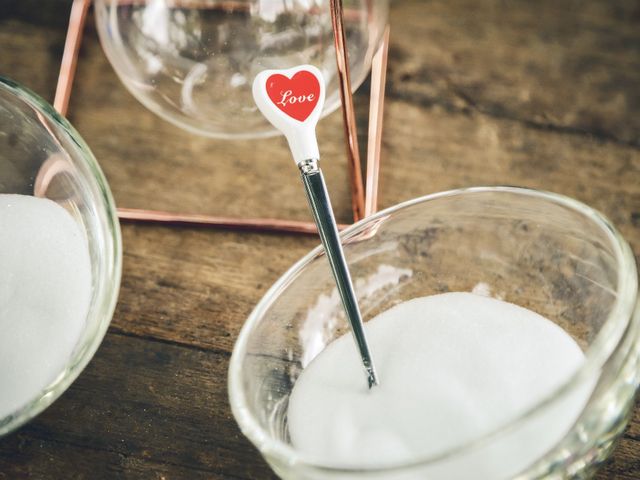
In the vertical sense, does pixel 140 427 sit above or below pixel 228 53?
below

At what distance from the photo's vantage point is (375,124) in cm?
51

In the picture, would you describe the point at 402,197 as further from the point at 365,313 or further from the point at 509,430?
the point at 509,430

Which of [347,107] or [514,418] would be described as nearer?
[514,418]

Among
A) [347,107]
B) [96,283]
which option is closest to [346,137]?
[347,107]

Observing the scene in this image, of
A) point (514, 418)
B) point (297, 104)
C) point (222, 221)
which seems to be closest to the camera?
point (514, 418)

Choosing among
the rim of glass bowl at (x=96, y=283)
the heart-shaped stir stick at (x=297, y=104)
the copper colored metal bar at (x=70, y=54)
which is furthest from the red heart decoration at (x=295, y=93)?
the copper colored metal bar at (x=70, y=54)

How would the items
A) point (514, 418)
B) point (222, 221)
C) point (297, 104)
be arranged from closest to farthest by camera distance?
point (514, 418)
point (297, 104)
point (222, 221)

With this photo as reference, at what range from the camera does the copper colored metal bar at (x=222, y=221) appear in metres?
0.48

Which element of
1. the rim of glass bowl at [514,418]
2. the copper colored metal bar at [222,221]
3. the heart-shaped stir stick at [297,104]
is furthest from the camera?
the copper colored metal bar at [222,221]

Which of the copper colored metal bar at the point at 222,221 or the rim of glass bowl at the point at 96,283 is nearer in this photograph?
the rim of glass bowl at the point at 96,283

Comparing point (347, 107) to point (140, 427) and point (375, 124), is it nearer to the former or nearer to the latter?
point (375, 124)

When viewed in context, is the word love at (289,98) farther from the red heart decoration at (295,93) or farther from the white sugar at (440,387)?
the white sugar at (440,387)

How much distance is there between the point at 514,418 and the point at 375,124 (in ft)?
0.93

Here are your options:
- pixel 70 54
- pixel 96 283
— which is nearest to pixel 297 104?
pixel 96 283
